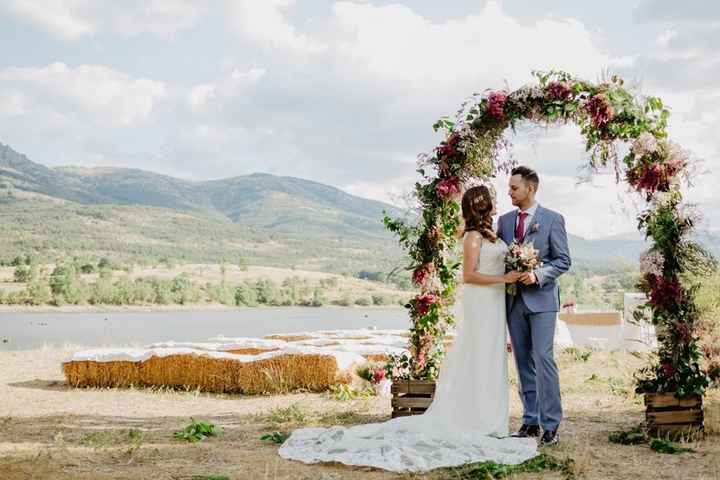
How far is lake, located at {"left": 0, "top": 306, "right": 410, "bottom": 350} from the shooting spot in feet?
115

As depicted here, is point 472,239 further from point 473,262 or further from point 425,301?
point 425,301

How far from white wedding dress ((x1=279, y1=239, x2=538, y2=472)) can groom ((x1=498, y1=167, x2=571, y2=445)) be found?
0.17 m

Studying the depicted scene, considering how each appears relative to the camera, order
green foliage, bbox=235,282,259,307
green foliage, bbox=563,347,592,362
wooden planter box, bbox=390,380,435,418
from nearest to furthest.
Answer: wooden planter box, bbox=390,380,435,418
green foliage, bbox=563,347,592,362
green foliage, bbox=235,282,259,307

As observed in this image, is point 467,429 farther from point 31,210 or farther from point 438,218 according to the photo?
point 31,210

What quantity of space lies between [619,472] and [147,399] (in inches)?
251

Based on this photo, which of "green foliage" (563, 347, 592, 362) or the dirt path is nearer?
the dirt path

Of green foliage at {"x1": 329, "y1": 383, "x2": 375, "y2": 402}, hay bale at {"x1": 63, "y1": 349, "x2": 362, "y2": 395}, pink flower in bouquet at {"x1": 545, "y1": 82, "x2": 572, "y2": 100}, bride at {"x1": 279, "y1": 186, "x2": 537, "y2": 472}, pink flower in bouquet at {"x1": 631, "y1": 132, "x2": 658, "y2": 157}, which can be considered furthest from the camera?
hay bale at {"x1": 63, "y1": 349, "x2": 362, "y2": 395}

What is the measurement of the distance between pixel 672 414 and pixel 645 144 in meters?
2.55

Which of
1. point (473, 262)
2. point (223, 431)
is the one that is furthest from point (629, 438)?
point (223, 431)

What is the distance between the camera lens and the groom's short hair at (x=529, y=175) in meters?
6.57

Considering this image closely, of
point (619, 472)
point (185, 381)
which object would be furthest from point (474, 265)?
point (185, 381)

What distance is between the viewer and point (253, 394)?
10242mm

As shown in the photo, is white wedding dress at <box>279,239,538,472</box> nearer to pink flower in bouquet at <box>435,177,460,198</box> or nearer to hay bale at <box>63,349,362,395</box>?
pink flower in bouquet at <box>435,177,460,198</box>

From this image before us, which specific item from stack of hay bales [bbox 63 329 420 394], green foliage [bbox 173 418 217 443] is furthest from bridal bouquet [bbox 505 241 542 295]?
stack of hay bales [bbox 63 329 420 394]
